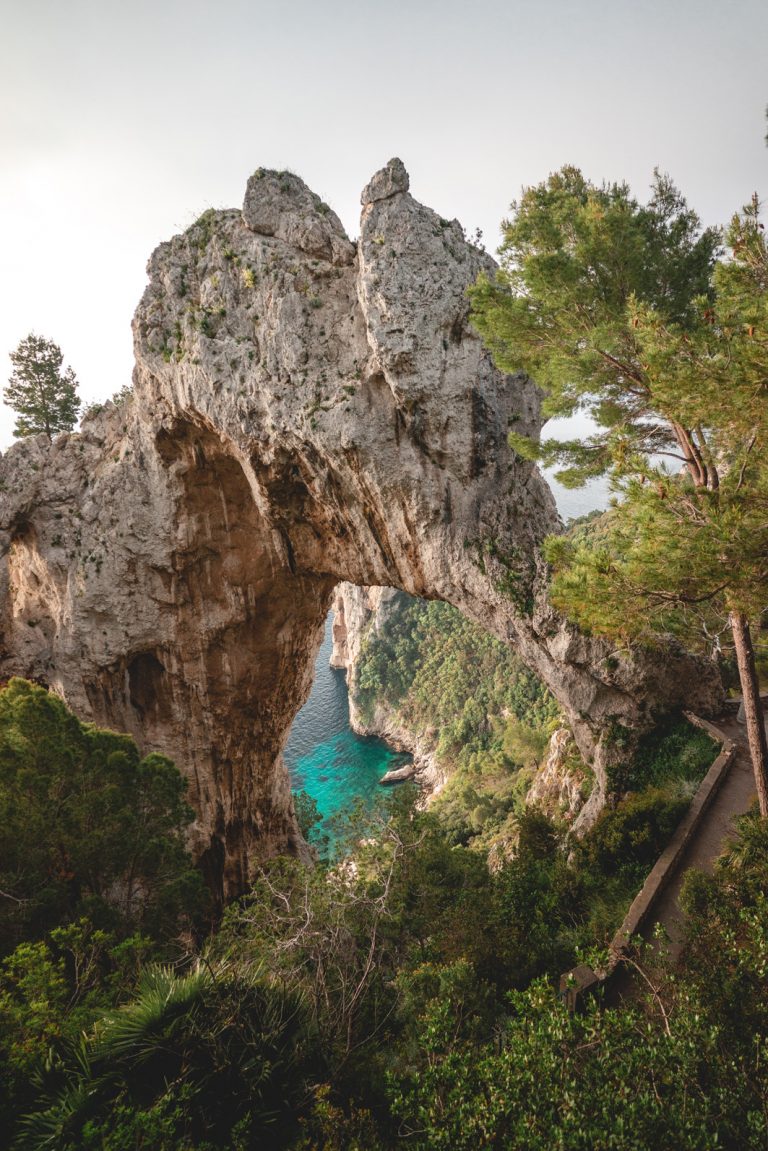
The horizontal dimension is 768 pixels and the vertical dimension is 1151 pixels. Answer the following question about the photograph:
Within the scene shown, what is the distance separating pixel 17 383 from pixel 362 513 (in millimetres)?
17740

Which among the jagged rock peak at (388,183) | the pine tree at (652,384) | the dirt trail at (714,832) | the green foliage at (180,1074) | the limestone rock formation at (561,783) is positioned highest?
the jagged rock peak at (388,183)

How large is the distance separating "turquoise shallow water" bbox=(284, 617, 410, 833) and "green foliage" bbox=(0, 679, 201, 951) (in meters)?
29.7

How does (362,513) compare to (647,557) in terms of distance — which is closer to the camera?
(647,557)

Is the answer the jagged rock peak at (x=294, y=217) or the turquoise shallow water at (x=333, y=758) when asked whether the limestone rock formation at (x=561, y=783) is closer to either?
the jagged rock peak at (x=294, y=217)

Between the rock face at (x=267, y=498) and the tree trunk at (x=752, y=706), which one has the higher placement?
the rock face at (x=267, y=498)

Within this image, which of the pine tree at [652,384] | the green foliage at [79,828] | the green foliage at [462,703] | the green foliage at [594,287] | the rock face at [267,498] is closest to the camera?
the pine tree at [652,384]

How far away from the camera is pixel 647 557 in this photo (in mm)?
6363

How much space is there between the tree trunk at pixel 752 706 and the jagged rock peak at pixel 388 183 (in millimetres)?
13691

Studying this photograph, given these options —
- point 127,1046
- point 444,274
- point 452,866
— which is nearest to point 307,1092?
point 127,1046

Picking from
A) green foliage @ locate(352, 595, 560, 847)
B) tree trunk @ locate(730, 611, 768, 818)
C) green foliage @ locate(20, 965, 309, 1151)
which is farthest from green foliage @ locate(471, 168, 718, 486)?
green foliage @ locate(352, 595, 560, 847)

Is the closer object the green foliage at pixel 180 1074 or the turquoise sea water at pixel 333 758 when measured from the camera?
Answer: the green foliage at pixel 180 1074

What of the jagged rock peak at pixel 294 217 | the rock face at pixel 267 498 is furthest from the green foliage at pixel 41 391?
the jagged rock peak at pixel 294 217

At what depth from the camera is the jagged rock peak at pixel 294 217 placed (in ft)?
48.0

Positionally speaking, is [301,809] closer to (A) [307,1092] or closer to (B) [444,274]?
(A) [307,1092]
